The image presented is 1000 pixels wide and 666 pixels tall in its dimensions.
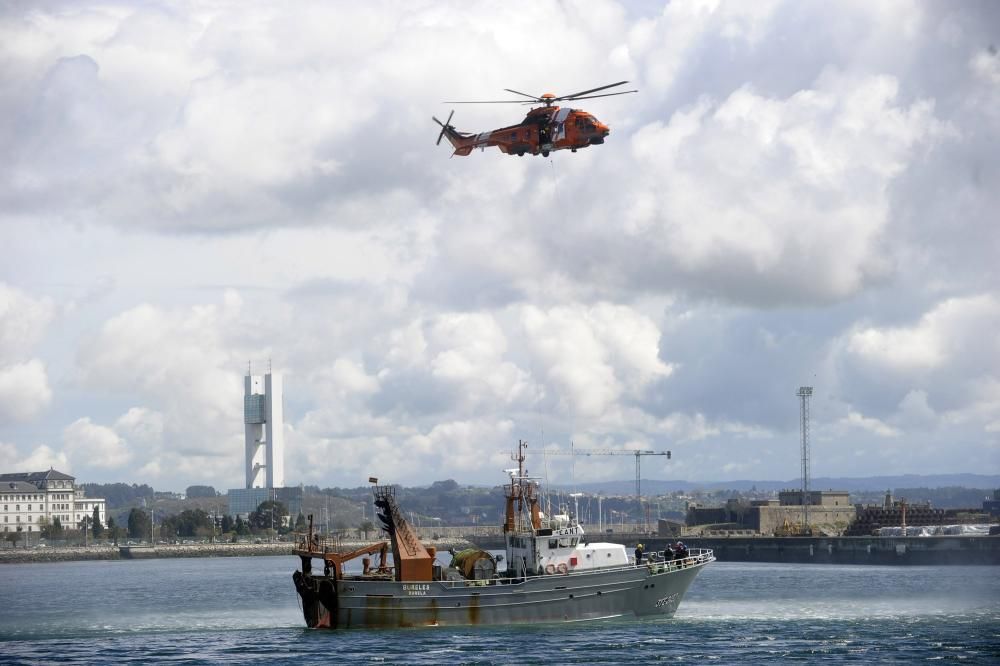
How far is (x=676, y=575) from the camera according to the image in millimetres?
77625

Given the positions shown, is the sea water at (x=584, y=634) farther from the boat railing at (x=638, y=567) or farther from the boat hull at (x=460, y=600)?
the boat railing at (x=638, y=567)

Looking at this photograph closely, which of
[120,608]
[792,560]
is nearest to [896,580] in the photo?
[792,560]

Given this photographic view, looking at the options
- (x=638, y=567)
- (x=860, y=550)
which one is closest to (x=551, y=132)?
(x=638, y=567)

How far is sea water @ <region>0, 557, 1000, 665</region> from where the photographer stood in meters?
62.2

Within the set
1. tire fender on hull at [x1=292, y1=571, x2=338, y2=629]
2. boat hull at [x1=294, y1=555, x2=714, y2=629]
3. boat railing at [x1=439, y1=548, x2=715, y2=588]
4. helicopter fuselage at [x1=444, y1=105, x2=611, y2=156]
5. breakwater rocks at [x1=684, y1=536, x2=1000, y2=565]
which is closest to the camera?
boat hull at [x1=294, y1=555, x2=714, y2=629]

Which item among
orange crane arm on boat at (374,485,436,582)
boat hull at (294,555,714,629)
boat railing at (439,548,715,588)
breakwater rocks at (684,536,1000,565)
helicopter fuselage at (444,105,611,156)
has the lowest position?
breakwater rocks at (684,536,1000,565)

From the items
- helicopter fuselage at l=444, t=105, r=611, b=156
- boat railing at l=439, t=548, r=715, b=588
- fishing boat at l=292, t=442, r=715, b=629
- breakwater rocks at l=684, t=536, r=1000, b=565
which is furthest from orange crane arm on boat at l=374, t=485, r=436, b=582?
breakwater rocks at l=684, t=536, r=1000, b=565

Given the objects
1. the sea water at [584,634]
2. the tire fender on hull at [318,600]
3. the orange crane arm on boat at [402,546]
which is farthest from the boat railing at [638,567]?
the tire fender on hull at [318,600]

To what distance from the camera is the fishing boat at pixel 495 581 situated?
71188mm

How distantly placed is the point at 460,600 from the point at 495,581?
2223 mm

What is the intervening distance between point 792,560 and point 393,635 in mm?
115029

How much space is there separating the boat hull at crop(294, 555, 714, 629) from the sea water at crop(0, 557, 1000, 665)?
733 mm

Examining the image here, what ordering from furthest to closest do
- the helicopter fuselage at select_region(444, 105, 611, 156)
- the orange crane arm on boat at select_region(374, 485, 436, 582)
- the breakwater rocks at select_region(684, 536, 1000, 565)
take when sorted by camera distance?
the breakwater rocks at select_region(684, 536, 1000, 565) → the helicopter fuselage at select_region(444, 105, 611, 156) → the orange crane arm on boat at select_region(374, 485, 436, 582)

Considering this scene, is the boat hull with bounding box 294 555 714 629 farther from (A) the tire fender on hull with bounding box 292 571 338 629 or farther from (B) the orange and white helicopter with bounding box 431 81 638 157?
(B) the orange and white helicopter with bounding box 431 81 638 157
